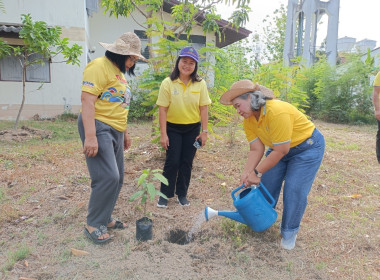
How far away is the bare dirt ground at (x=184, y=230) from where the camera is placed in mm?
2316

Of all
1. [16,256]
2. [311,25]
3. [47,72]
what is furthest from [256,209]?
[311,25]

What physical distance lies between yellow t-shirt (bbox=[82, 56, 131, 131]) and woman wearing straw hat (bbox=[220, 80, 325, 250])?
0.82 meters

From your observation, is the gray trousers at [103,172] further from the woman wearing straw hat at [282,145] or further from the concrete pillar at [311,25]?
the concrete pillar at [311,25]

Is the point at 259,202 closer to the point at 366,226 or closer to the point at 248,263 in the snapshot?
the point at 248,263

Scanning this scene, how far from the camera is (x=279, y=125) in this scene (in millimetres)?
2281

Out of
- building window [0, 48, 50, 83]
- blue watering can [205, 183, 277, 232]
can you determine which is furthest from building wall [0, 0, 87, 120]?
blue watering can [205, 183, 277, 232]

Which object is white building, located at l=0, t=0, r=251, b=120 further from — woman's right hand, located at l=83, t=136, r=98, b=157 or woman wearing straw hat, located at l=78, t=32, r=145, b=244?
woman's right hand, located at l=83, t=136, r=98, b=157

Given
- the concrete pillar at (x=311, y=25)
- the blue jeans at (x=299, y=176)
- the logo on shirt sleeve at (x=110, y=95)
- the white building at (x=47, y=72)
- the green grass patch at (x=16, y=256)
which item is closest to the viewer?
the green grass patch at (x=16, y=256)

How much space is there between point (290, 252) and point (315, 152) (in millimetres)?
878

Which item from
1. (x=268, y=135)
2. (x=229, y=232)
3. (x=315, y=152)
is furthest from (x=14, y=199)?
(x=315, y=152)

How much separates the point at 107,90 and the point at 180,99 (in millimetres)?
953

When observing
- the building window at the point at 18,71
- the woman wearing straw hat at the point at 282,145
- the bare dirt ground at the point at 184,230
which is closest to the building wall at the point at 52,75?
the building window at the point at 18,71

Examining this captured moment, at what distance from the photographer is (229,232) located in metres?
2.84

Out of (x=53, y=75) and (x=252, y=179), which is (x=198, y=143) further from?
(x=53, y=75)
